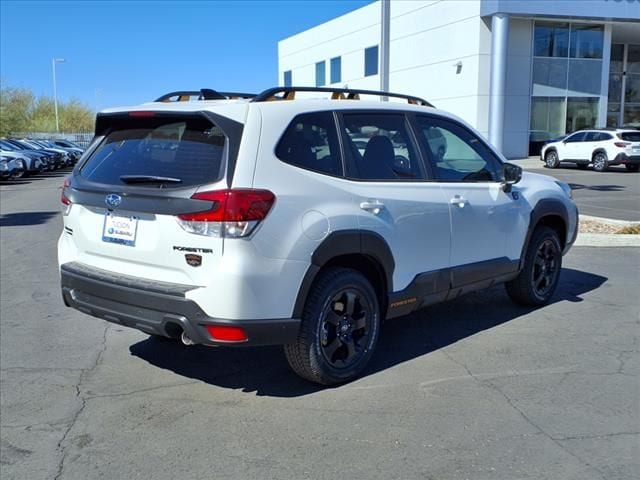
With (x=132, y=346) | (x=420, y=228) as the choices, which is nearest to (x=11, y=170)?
(x=132, y=346)

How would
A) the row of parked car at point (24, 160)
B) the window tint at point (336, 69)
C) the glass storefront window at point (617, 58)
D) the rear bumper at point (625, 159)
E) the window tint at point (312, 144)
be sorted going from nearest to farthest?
1. the window tint at point (312, 144)
2. the row of parked car at point (24, 160)
3. the rear bumper at point (625, 159)
4. the glass storefront window at point (617, 58)
5. the window tint at point (336, 69)

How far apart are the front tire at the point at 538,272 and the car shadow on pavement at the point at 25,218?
9.87 metres

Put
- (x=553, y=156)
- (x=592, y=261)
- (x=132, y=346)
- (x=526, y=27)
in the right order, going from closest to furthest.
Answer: (x=132, y=346), (x=592, y=261), (x=553, y=156), (x=526, y=27)

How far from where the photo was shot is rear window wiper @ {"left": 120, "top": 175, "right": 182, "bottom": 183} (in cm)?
394

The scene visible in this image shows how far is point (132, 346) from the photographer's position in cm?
539

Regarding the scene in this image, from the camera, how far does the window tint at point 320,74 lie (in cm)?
4897

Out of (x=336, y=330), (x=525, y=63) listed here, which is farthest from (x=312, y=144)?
(x=525, y=63)

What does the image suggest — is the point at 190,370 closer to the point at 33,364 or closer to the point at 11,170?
the point at 33,364

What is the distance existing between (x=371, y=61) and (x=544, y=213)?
125 ft

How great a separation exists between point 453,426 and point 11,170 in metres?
24.2

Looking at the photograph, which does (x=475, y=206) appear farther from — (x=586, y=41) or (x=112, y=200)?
(x=586, y=41)

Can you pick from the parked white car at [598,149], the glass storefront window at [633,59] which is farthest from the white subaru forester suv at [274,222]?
the glass storefront window at [633,59]

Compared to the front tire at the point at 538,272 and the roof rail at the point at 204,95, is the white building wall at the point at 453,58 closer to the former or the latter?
the front tire at the point at 538,272

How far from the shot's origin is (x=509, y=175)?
5625mm
